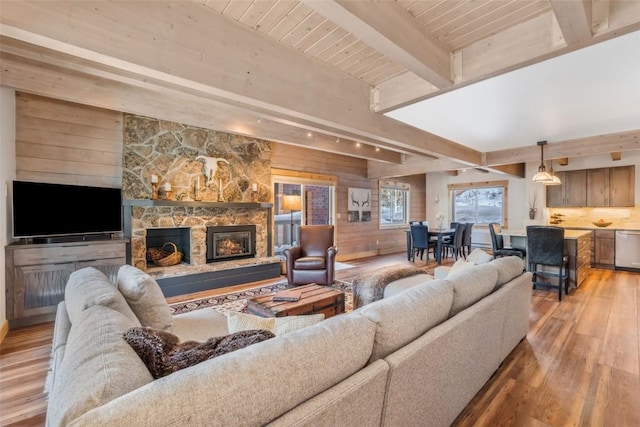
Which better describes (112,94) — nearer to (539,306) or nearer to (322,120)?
(322,120)

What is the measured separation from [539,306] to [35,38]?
17.3ft

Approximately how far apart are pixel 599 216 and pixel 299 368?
8.74m

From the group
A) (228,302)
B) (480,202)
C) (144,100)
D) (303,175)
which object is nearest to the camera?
(144,100)

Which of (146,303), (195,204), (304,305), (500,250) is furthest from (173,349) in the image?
(500,250)

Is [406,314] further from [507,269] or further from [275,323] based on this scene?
[507,269]

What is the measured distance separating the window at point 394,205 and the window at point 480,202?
1.50 m

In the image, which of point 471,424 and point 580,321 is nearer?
point 471,424

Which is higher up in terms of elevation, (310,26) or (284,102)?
(310,26)

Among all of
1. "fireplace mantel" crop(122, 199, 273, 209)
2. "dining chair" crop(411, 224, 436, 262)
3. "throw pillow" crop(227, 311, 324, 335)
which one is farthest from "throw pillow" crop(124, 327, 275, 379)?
"dining chair" crop(411, 224, 436, 262)

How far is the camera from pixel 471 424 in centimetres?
177

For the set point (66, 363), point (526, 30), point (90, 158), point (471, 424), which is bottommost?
point (471, 424)

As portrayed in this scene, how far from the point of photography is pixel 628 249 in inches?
234

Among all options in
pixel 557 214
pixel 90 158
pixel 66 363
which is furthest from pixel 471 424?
pixel 557 214

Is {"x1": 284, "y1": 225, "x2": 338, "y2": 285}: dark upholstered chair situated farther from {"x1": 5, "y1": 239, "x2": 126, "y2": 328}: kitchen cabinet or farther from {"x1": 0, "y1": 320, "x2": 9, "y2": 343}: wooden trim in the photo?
{"x1": 0, "y1": 320, "x2": 9, "y2": 343}: wooden trim
